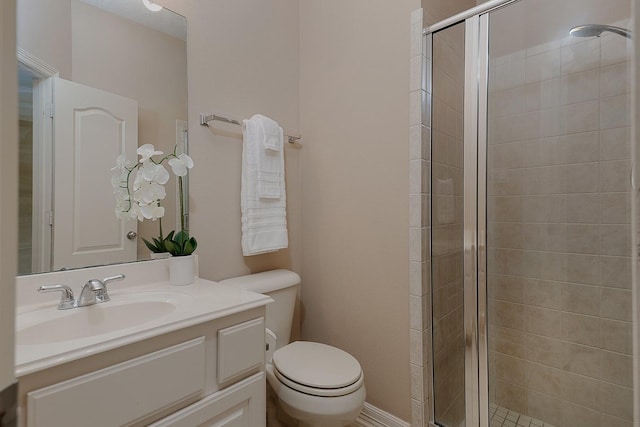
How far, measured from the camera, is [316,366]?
1.31m

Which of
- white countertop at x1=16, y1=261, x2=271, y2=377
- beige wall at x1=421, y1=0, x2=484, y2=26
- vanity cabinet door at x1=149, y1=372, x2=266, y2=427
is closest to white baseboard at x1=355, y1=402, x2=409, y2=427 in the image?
vanity cabinet door at x1=149, y1=372, x2=266, y2=427

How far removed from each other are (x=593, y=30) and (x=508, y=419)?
177cm

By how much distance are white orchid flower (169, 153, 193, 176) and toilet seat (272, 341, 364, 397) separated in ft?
2.83

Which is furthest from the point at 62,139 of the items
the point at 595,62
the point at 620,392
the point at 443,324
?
the point at 620,392

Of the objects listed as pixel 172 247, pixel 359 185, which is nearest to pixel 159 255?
pixel 172 247

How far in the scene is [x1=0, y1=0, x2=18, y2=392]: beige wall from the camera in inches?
8.7

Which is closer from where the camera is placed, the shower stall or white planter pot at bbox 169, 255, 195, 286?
white planter pot at bbox 169, 255, 195, 286

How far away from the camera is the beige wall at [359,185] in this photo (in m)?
1.48

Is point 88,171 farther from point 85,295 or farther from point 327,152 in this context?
point 327,152

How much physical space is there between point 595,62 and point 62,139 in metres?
2.09

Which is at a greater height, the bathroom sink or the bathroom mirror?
the bathroom mirror

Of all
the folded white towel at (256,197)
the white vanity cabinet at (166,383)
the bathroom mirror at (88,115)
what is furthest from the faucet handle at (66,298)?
the folded white towel at (256,197)

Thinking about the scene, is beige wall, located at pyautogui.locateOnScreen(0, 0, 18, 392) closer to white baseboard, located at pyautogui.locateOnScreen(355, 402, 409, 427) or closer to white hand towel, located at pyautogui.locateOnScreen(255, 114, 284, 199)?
white hand towel, located at pyautogui.locateOnScreen(255, 114, 284, 199)

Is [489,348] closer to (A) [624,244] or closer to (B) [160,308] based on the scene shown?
(A) [624,244]
